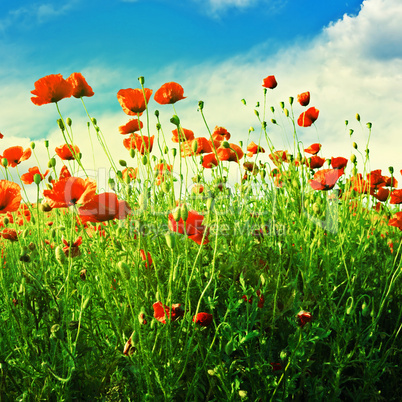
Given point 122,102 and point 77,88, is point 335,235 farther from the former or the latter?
point 77,88

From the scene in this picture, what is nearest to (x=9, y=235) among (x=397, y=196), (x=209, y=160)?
(x=209, y=160)

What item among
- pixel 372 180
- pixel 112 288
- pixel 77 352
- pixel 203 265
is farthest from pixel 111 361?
pixel 372 180

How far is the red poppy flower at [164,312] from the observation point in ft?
4.35

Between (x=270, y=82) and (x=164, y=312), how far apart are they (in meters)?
2.14

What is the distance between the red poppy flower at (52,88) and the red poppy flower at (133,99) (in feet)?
0.83

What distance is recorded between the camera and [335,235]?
92.7 inches

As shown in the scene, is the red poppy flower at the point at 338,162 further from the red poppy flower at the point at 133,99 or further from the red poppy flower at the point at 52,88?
the red poppy flower at the point at 52,88

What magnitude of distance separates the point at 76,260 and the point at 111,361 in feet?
2.22

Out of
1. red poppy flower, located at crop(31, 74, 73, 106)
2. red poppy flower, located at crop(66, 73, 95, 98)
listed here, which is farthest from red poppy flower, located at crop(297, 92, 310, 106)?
red poppy flower, located at crop(31, 74, 73, 106)

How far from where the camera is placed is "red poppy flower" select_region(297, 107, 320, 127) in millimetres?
2961

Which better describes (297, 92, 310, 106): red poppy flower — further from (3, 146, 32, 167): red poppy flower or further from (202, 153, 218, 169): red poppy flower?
(3, 146, 32, 167): red poppy flower

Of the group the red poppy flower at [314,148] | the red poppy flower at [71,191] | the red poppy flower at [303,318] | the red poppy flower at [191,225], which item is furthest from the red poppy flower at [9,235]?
the red poppy flower at [314,148]

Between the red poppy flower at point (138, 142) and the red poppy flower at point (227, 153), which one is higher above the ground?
the red poppy flower at point (138, 142)

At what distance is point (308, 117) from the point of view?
297 cm
